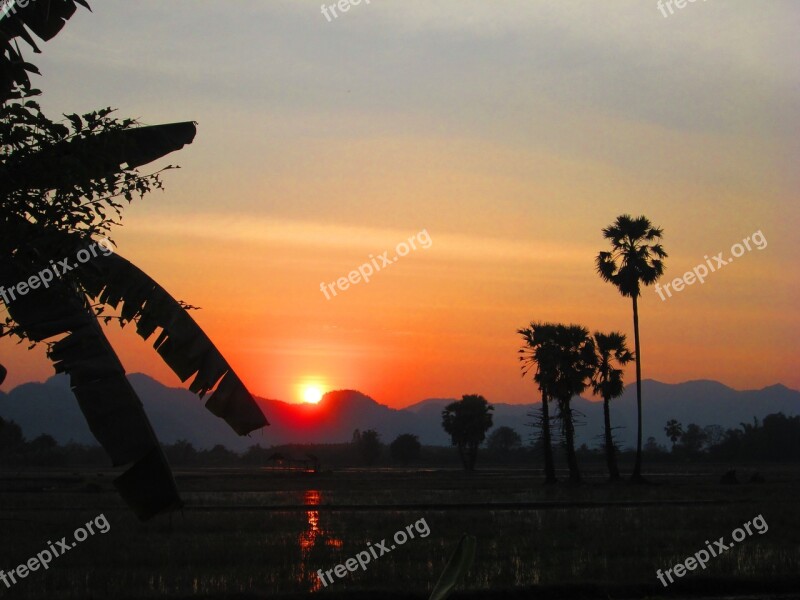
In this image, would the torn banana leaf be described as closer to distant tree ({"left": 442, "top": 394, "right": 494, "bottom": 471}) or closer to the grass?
the grass

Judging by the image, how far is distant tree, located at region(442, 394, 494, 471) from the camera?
333 ft

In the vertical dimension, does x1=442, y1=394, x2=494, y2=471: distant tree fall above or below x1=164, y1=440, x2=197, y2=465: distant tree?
above

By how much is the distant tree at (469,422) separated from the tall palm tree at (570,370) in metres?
39.9

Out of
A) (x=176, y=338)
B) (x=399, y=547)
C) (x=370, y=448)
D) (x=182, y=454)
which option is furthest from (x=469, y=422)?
(x=176, y=338)

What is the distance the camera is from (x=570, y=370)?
6006 cm

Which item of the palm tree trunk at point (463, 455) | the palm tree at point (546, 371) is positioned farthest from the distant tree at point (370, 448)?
the palm tree at point (546, 371)

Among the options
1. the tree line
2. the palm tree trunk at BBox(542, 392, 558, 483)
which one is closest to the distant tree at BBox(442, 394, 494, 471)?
the tree line

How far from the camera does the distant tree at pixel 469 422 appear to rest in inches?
3994

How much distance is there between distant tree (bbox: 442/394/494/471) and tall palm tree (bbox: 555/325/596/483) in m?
39.9

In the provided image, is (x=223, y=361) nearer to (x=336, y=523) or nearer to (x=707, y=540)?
(x=707, y=540)

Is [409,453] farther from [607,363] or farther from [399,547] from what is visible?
[399,547]

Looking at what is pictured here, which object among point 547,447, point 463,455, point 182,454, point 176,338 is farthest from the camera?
point 182,454

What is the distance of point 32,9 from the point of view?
851 centimetres

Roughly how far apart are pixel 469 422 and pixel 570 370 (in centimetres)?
4333
